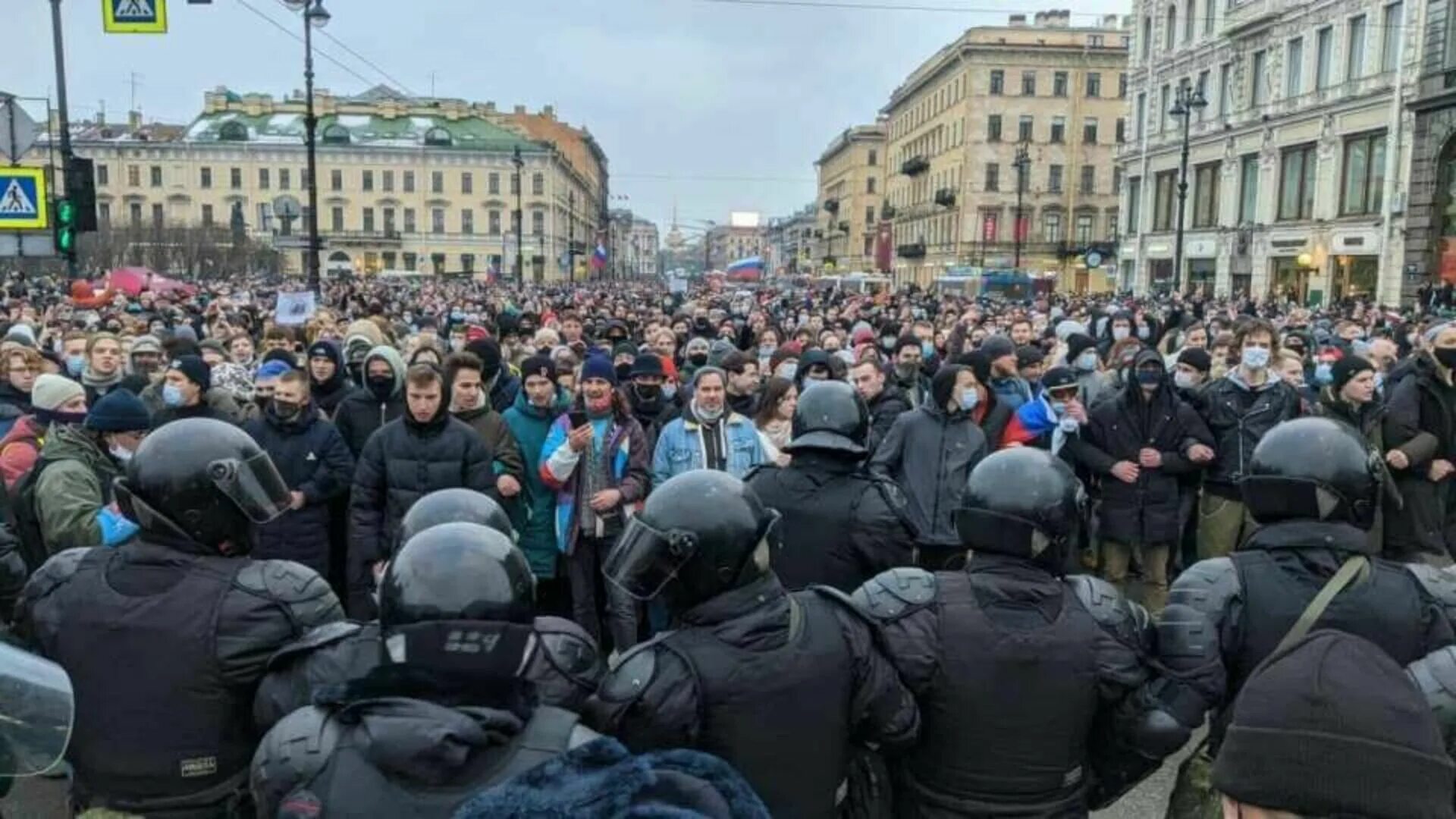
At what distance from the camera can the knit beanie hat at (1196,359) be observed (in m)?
7.95

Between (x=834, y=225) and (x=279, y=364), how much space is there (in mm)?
124269

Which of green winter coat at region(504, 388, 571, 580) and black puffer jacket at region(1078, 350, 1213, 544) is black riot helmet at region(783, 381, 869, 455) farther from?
black puffer jacket at region(1078, 350, 1213, 544)

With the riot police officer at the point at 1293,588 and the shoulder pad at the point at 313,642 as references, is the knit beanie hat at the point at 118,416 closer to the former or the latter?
the shoulder pad at the point at 313,642

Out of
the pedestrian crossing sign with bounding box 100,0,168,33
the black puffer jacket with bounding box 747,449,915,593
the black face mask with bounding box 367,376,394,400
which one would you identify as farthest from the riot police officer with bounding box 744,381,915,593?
the pedestrian crossing sign with bounding box 100,0,168,33

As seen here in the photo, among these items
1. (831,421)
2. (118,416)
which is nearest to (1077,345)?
(831,421)

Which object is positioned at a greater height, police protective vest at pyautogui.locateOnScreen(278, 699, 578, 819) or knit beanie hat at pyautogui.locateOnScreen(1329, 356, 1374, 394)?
knit beanie hat at pyautogui.locateOnScreen(1329, 356, 1374, 394)

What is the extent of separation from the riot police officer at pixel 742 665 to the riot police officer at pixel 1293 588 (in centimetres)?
81

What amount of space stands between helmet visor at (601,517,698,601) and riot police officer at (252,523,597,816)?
1.64ft

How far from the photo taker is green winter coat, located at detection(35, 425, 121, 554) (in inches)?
183

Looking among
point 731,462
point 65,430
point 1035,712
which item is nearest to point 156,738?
point 1035,712

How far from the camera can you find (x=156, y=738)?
9.01 ft

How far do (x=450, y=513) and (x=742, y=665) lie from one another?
0.93 m

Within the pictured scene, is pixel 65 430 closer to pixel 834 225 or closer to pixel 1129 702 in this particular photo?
pixel 1129 702

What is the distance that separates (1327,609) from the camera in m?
2.99
